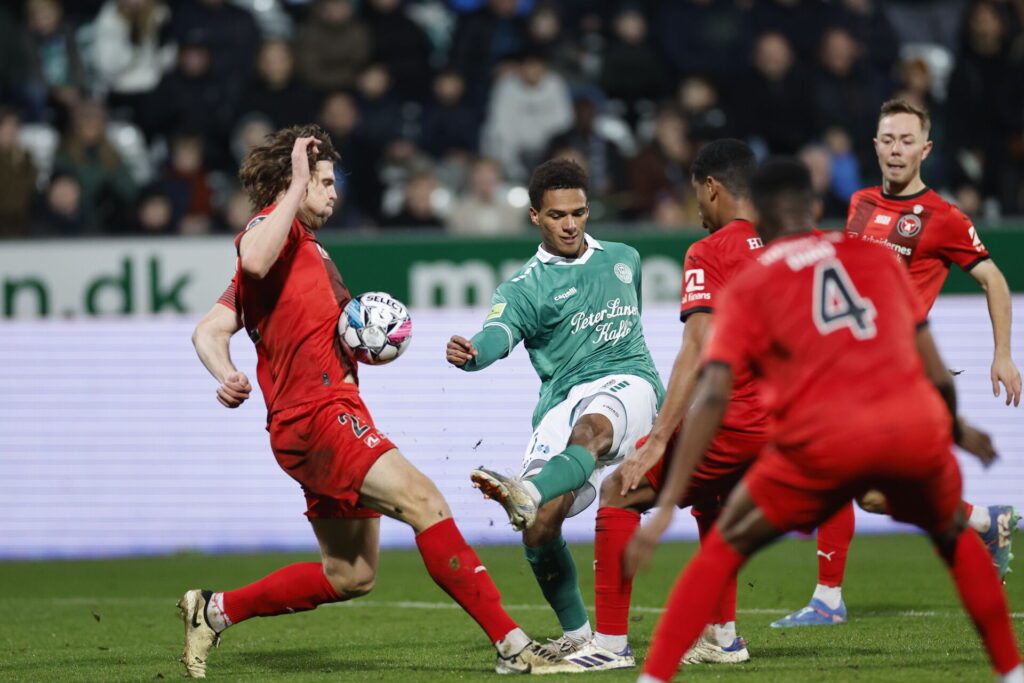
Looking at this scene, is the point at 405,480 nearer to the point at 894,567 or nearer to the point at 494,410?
the point at 894,567

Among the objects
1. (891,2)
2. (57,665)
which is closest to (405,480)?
(57,665)

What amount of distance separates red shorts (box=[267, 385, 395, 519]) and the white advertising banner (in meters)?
5.95

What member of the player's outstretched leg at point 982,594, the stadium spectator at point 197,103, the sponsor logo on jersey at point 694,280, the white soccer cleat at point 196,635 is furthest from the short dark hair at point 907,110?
the stadium spectator at point 197,103

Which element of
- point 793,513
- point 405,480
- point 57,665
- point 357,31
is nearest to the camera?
point 793,513

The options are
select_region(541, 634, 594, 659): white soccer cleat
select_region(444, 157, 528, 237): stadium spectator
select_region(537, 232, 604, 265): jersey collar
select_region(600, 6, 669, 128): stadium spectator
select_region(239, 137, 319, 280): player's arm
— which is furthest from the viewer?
select_region(600, 6, 669, 128): stadium spectator

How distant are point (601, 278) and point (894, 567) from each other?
14.5 ft

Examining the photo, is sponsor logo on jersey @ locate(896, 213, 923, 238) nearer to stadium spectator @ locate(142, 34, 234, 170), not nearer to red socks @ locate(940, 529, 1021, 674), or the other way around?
red socks @ locate(940, 529, 1021, 674)

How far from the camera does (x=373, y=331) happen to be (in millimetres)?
A: 6457

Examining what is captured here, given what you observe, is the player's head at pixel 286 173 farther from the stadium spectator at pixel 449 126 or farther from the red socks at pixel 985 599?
the stadium spectator at pixel 449 126

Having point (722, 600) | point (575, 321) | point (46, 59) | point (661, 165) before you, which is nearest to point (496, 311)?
point (575, 321)

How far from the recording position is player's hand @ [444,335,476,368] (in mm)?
6762

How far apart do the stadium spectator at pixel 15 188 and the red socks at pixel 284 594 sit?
9.25 m

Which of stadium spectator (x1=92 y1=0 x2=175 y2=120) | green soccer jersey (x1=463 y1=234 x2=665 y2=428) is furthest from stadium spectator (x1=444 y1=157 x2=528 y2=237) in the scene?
green soccer jersey (x1=463 y1=234 x2=665 y2=428)

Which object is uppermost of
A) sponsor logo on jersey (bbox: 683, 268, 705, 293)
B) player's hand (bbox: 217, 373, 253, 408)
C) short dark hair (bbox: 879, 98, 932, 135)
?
short dark hair (bbox: 879, 98, 932, 135)
